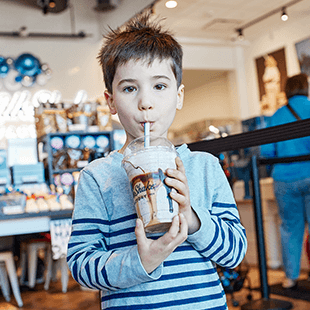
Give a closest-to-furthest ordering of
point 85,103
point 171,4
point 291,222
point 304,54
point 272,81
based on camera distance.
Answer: point 291,222, point 85,103, point 171,4, point 304,54, point 272,81

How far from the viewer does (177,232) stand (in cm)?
66

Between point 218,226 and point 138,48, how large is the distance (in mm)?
396

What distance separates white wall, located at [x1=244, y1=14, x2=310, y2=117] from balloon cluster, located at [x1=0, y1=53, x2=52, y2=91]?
12.7 ft

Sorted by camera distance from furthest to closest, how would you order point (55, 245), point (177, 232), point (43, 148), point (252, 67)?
1. point (252, 67)
2. point (43, 148)
3. point (55, 245)
4. point (177, 232)

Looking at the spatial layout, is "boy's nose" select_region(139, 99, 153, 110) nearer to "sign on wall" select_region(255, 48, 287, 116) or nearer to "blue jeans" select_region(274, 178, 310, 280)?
"blue jeans" select_region(274, 178, 310, 280)

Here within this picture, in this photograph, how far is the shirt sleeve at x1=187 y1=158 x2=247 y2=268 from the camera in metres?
0.76

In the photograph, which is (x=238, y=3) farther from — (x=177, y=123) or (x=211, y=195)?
(x=211, y=195)

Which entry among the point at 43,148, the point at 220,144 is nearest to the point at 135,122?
the point at 220,144

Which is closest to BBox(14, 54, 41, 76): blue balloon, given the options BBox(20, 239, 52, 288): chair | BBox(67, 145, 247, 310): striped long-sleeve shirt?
BBox(20, 239, 52, 288): chair

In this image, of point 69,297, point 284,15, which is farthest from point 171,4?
point 69,297

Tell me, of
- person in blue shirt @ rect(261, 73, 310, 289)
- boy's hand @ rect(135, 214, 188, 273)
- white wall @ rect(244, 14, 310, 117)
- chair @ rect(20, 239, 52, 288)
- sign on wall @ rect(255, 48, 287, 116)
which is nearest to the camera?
boy's hand @ rect(135, 214, 188, 273)

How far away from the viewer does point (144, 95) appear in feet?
2.67

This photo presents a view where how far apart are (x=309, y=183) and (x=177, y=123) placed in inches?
258

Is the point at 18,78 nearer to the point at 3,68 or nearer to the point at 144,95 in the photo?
the point at 3,68
